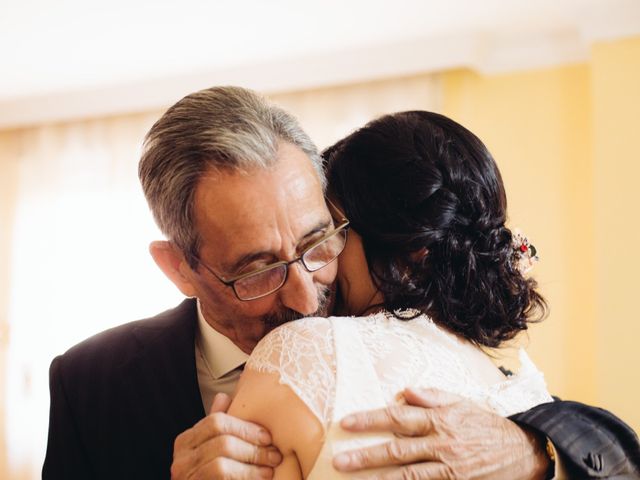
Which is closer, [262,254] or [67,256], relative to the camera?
[262,254]

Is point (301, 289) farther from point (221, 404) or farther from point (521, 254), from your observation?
point (521, 254)

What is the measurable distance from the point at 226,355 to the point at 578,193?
3.39 m

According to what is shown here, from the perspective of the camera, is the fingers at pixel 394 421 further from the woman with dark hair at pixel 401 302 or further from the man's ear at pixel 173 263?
the man's ear at pixel 173 263

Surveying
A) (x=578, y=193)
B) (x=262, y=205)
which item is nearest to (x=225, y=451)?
(x=262, y=205)

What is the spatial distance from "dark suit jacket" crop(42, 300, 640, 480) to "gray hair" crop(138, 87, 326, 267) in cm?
31

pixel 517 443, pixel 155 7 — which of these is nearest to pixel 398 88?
pixel 155 7

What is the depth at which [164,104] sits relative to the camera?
5.74 m

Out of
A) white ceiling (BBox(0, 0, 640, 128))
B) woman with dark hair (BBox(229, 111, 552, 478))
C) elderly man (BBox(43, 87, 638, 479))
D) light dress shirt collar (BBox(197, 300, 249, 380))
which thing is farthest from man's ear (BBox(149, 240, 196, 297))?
white ceiling (BBox(0, 0, 640, 128))

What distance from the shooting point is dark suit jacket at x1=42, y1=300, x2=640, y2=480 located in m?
1.74

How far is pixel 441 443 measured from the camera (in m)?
1.11

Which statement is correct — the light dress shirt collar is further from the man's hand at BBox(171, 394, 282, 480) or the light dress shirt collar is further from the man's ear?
the man's hand at BBox(171, 394, 282, 480)

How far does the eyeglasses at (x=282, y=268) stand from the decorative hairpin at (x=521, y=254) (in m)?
0.35

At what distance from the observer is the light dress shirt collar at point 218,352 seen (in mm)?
1814

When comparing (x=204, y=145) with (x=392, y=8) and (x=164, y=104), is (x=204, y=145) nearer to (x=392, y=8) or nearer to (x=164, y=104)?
(x=392, y=8)
